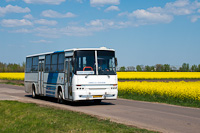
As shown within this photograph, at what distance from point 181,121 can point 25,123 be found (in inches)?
233

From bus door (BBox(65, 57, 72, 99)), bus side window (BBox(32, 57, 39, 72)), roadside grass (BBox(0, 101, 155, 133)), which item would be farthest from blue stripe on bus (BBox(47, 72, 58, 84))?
roadside grass (BBox(0, 101, 155, 133))

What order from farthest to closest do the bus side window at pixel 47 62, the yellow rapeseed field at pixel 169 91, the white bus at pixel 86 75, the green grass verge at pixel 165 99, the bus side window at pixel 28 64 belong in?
the bus side window at pixel 28 64
the bus side window at pixel 47 62
the yellow rapeseed field at pixel 169 91
the green grass verge at pixel 165 99
the white bus at pixel 86 75

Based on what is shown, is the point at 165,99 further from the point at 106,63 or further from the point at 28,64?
the point at 28,64

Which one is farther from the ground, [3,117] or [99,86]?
[99,86]

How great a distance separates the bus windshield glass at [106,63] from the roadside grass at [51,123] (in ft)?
14.1

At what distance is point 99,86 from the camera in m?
18.2

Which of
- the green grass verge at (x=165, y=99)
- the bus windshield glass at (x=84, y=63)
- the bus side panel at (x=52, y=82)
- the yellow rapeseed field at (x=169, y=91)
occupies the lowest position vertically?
the green grass verge at (x=165, y=99)

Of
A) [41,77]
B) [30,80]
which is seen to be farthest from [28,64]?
[41,77]

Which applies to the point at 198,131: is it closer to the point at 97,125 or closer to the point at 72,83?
the point at 97,125

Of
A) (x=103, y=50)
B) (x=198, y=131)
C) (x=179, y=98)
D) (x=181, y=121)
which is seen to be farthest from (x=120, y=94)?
(x=198, y=131)

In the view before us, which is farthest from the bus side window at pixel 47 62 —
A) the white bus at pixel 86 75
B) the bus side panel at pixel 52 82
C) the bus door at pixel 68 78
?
the bus door at pixel 68 78

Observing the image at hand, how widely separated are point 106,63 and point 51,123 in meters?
7.12

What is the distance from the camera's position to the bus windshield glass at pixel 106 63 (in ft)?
60.3

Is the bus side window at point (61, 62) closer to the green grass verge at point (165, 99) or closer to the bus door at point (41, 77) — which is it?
the bus door at point (41, 77)
